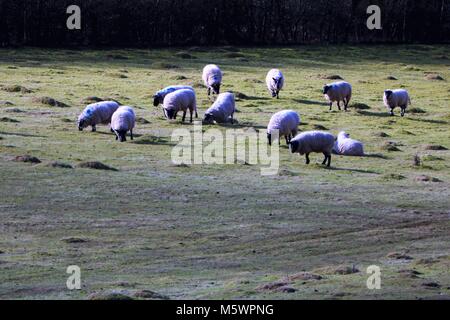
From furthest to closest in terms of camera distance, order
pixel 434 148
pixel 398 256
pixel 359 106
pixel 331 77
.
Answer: pixel 331 77, pixel 359 106, pixel 434 148, pixel 398 256

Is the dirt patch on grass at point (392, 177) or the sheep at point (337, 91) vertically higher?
the sheep at point (337, 91)

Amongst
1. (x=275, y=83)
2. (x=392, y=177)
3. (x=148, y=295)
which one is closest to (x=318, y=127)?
(x=392, y=177)

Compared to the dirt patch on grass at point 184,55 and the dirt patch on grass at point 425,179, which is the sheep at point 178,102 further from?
the dirt patch on grass at point 184,55

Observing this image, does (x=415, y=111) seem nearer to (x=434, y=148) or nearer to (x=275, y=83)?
(x=275, y=83)

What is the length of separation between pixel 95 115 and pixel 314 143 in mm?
8404

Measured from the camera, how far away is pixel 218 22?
7694 cm

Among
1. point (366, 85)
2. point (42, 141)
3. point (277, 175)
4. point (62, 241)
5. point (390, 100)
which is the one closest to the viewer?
point (62, 241)

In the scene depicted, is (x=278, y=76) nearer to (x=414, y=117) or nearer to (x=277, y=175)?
(x=414, y=117)

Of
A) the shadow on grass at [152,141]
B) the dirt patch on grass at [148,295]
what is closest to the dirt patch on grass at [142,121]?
the shadow on grass at [152,141]

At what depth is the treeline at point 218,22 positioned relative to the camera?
71.9 metres

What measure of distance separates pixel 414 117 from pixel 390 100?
1202 mm

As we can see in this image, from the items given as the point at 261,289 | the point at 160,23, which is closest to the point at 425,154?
the point at 261,289

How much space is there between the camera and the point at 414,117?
45.2 metres

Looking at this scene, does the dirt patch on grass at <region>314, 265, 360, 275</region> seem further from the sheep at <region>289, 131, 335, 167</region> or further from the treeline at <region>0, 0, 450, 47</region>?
the treeline at <region>0, 0, 450, 47</region>
